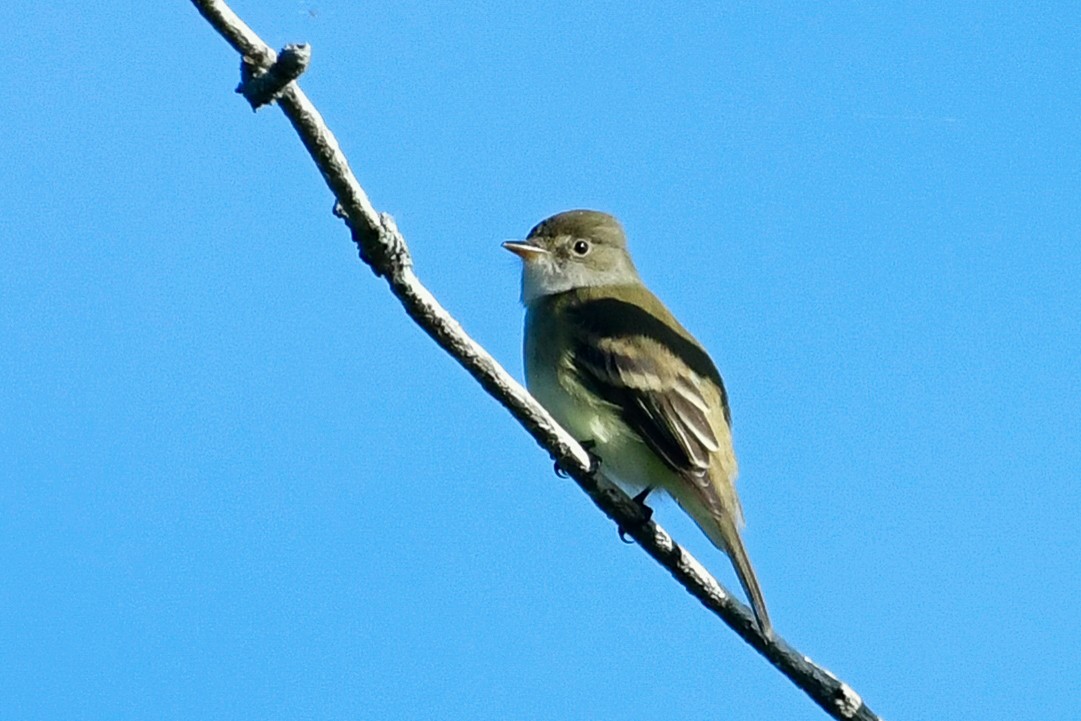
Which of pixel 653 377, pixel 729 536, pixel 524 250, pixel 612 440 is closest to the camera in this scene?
pixel 729 536

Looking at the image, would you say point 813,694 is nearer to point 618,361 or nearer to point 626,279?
point 618,361

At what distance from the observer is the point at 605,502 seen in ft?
14.9

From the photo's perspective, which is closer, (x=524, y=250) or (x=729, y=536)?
(x=729, y=536)

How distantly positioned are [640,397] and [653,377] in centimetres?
20

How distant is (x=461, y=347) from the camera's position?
12.0ft

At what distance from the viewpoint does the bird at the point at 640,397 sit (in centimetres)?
575

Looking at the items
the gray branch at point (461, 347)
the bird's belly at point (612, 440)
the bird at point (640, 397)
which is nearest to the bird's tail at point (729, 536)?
the bird at point (640, 397)

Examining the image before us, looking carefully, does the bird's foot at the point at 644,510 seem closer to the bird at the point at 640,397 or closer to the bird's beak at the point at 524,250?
the bird at the point at 640,397

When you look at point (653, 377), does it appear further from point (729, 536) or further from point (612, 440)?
point (729, 536)

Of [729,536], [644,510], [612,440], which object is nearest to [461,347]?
[644,510]

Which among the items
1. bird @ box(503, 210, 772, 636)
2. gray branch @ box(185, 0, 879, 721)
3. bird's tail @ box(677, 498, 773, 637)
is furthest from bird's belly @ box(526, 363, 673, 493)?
gray branch @ box(185, 0, 879, 721)

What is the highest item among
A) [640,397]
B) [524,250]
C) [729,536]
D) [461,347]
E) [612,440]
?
[524,250]

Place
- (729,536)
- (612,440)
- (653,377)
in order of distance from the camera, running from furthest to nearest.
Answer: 1. (653,377)
2. (612,440)
3. (729,536)

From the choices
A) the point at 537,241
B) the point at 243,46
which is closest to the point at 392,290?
the point at 243,46
